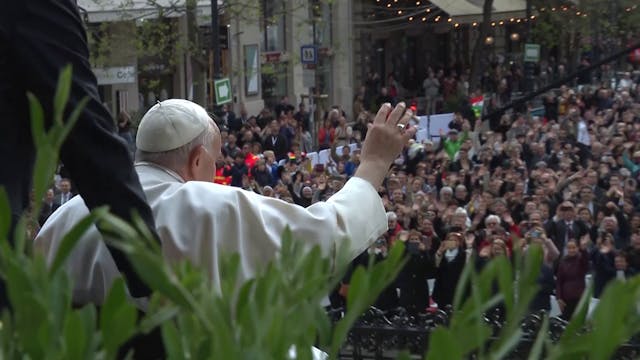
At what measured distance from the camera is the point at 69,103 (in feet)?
6.39

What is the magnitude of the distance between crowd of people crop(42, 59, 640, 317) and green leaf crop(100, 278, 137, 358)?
5618mm

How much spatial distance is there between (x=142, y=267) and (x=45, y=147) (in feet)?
0.51

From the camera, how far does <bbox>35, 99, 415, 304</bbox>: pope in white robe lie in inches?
91.4

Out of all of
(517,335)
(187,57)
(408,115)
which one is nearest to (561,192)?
(408,115)

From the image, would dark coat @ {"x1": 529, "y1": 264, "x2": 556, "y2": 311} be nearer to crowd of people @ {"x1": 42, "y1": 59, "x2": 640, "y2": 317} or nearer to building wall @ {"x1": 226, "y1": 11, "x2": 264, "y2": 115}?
crowd of people @ {"x1": 42, "y1": 59, "x2": 640, "y2": 317}

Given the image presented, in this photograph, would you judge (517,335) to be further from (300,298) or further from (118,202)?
(118,202)

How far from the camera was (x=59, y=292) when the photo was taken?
1259 mm

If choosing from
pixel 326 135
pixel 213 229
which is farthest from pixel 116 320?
pixel 326 135

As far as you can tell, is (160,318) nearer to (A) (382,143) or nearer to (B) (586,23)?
(A) (382,143)

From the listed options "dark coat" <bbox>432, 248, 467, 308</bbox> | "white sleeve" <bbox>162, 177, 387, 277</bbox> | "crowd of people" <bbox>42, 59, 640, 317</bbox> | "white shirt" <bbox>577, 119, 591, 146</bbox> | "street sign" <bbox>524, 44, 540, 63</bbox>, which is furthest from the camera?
"street sign" <bbox>524, 44, 540, 63</bbox>

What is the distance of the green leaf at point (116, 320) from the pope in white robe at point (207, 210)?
36.2 inches

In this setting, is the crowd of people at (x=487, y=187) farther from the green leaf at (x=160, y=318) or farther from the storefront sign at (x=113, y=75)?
the green leaf at (x=160, y=318)

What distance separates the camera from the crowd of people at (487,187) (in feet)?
40.1

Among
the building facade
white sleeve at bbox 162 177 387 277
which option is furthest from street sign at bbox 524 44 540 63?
white sleeve at bbox 162 177 387 277
